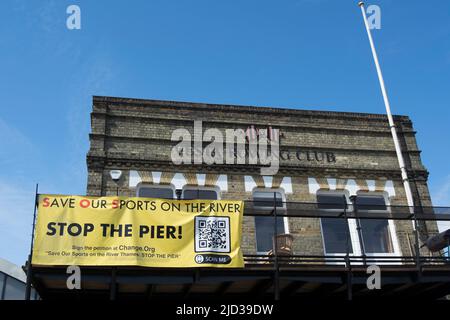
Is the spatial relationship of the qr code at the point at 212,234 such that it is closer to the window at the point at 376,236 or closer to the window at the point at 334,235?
the window at the point at 334,235

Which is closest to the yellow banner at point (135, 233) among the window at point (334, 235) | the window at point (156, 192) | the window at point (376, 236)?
the window at point (156, 192)

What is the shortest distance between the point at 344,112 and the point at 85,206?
9.18m

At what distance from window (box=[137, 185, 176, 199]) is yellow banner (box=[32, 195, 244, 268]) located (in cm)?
351

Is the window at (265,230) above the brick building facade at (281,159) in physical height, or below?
below

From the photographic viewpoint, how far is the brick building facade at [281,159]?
13.7 m

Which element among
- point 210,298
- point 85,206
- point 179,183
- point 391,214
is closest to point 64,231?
point 85,206

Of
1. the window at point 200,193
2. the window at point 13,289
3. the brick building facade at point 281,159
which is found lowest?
the window at point 13,289

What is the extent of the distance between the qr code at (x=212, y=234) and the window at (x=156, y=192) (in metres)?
3.66

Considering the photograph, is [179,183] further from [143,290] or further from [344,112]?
[344,112]

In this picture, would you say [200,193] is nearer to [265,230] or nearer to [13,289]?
[265,230]

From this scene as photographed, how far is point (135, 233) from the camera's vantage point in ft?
32.1

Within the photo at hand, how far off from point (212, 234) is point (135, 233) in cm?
153

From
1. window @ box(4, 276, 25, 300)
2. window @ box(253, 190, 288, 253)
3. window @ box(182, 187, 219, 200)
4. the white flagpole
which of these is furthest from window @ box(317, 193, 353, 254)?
window @ box(4, 276, 25, 300)

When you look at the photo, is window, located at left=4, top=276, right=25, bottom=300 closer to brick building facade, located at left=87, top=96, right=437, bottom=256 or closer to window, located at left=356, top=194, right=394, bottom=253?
brick building facade, located at left=87, top=96, right=437, bottom=256
